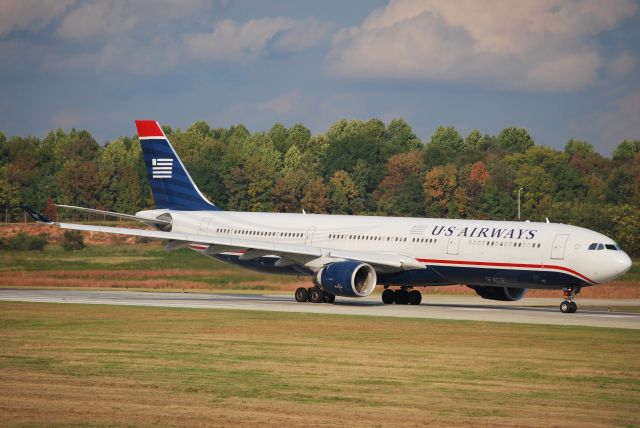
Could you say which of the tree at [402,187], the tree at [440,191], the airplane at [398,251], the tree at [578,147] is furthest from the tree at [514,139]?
the airplane at [398,251]

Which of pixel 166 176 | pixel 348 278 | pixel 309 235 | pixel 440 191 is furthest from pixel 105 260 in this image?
pixel 440 191

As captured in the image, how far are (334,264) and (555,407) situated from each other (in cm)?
2337

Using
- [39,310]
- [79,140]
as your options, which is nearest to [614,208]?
[39,310]

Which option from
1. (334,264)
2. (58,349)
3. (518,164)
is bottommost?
(58,349)

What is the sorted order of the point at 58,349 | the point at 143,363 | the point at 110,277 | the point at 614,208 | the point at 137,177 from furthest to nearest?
the point at 137,177
the point at 614,208
the point at 110,277
the point at 58,349
the point at 143,363

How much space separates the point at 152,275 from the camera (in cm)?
5678

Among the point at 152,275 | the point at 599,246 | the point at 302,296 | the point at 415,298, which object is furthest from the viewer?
the point at 152,275

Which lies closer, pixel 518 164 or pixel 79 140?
pixel 518 164

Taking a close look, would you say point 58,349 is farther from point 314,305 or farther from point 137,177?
point 137,177

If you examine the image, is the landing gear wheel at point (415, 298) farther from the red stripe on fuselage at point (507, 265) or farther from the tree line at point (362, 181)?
the tree line at point (362, 181)

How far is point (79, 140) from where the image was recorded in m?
174

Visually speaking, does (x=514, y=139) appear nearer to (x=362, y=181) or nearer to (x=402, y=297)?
(x=362, y=181)

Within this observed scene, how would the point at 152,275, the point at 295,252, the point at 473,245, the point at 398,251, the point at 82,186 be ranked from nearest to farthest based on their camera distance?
1. the point at 473,245
2. the point at 295,252
3. the point at 398,251
4. the point at 152,275
5. the point at 82,186

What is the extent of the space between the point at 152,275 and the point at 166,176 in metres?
7.87
